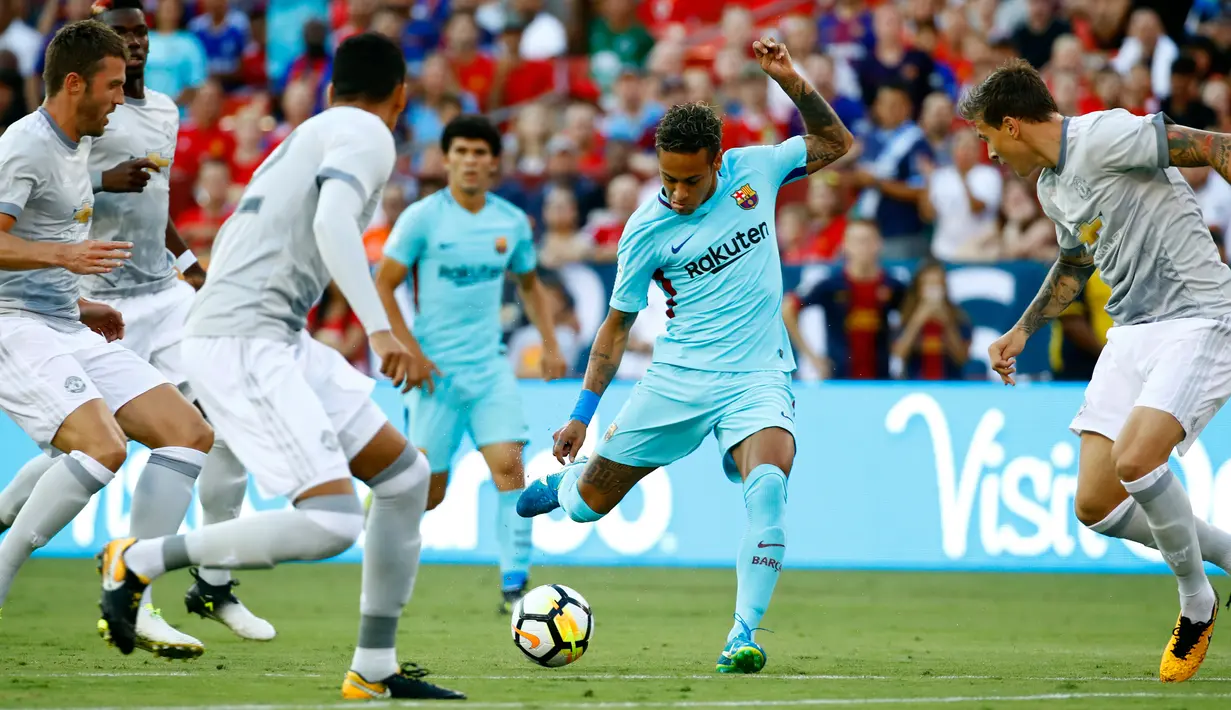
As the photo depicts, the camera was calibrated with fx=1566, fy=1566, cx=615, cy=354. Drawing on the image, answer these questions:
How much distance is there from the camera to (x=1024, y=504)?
11445mm

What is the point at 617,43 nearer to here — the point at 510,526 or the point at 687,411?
the point at 510,526

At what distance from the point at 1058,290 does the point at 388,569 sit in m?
3.38

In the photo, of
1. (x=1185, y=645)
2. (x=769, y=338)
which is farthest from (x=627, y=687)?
(x=1185, y=645)

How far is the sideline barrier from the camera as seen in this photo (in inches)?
450

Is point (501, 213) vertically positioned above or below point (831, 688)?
above

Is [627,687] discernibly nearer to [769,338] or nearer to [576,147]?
[769,338]

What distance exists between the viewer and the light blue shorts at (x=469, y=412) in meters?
9.73

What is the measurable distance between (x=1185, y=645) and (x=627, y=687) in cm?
229

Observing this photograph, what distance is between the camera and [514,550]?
9.33 metres

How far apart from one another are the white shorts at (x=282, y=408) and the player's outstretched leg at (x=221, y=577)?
7.97 feet

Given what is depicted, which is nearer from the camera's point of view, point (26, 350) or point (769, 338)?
point (26, 350)

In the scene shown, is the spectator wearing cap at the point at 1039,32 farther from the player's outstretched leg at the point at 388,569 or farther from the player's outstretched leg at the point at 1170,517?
the player's outstretched leg at the point at 388,569

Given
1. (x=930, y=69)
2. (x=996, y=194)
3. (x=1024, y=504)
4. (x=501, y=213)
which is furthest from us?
(x=930, y=69)

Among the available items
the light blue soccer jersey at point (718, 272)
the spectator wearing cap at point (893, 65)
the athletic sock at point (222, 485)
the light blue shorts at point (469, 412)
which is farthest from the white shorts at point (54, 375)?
the spectator wearing cap at point (893, 65)
